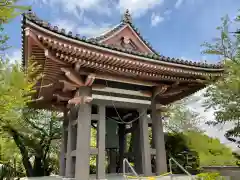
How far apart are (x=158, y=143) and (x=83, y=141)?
310 centimetres

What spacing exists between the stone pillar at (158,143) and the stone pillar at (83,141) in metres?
2.81

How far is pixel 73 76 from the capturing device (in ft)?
24.1

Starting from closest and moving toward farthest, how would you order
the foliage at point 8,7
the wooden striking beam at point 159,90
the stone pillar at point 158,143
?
1. the foliage at point 8,7
2. the stone pillar at point 158,143
3. the wooden striking beam at point 159,90

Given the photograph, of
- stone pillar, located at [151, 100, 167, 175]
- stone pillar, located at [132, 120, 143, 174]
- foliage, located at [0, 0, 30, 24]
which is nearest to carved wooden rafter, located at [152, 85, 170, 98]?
stone pillar, located at [151, 100, 167, 175]

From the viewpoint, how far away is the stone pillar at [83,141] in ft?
22.5

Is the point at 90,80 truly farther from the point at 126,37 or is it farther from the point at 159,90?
the point at 126,37

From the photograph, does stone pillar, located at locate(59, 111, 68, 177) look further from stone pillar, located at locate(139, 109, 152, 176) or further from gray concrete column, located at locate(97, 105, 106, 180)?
stone pillar, located at locate(139, 109, 152, 176)

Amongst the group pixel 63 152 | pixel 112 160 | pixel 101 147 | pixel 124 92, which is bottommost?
pixel 112 160

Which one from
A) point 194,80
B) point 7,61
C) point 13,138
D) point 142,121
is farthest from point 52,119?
point 7,61

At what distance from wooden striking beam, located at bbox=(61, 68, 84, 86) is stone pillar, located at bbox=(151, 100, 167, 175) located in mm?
3212

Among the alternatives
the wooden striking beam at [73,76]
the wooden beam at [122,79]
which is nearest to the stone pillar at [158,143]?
the wooden beam at [122,79]

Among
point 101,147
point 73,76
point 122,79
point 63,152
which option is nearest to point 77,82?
point 73,76

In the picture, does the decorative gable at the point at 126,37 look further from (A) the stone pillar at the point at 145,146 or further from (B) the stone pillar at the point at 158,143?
(A) the stone pillar at the point at 145,146

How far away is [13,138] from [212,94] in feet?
39.6
